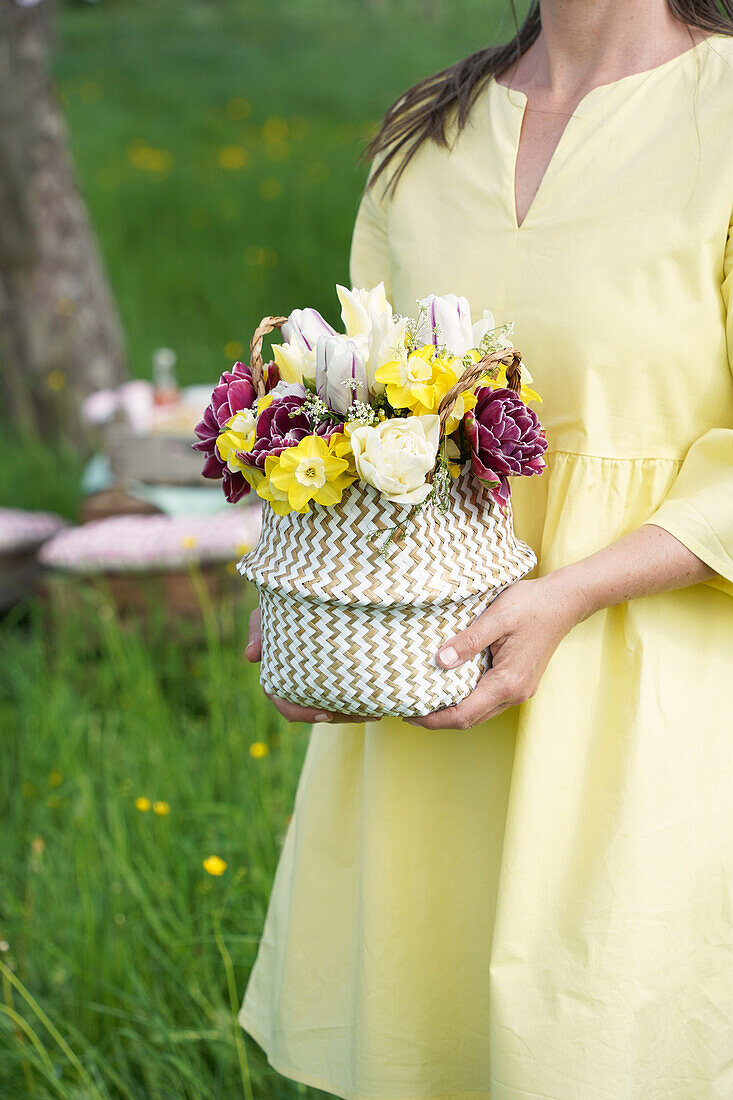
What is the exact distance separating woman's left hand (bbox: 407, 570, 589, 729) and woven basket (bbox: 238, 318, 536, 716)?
0.02m

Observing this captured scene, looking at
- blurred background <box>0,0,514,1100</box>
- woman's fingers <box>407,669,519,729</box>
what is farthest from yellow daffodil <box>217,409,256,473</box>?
blurred background <box>0,0,514,1100</box>

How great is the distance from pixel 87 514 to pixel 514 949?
2.71 meters

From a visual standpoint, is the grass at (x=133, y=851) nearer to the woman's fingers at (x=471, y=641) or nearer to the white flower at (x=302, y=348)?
the woman's fingers at (x=471, y=641)

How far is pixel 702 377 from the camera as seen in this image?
1139 mm

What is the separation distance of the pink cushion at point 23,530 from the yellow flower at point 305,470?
9.12 feet

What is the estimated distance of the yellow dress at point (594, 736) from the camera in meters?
1.11

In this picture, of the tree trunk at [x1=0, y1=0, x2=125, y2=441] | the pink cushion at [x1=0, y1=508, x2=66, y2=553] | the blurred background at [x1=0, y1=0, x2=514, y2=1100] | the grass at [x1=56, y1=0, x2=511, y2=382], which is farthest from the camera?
the grass at [x1=56, y1=0, x2=511, y2=382]

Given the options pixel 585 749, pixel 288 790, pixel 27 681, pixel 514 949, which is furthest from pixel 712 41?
pixel 27 681

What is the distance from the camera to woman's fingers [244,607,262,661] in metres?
1.31

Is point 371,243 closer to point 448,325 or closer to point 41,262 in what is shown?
point 448,325

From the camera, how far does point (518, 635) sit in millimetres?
1097

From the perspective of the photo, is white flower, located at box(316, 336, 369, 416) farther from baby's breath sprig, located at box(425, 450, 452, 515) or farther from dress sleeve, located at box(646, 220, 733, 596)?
dress sleeve, located at box(646, 220, 733, 596)

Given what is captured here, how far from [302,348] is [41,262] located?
12.7ft

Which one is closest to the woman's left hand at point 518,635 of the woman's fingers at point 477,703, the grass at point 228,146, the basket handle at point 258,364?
the woman's fingers at point 477,703
